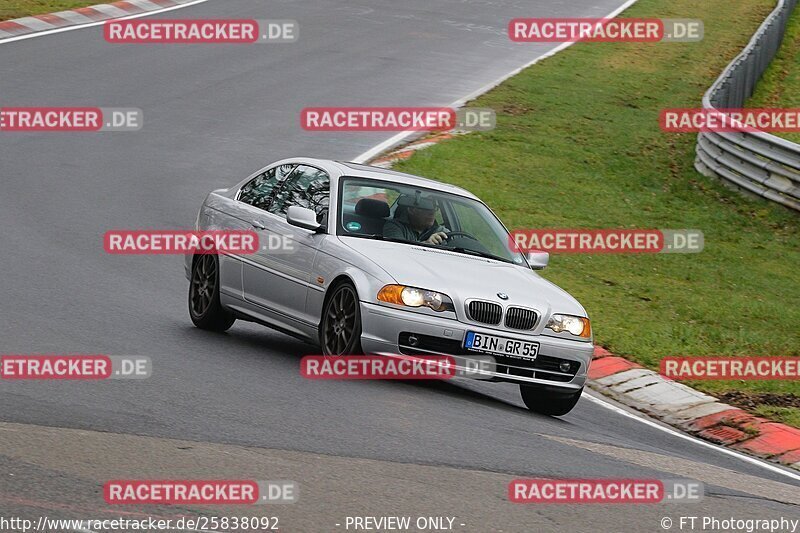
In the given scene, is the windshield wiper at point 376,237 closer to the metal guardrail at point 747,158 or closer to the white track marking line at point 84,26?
the metal guardrail at point 747,158

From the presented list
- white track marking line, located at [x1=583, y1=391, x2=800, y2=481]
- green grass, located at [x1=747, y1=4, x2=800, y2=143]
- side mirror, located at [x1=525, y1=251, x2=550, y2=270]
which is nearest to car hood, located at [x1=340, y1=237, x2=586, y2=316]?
side mirror, located at [x1=525, y1=251, x2=550, y2=270]

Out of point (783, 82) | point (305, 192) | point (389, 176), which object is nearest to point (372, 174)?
point (389, 176)

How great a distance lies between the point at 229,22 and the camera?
106 feet

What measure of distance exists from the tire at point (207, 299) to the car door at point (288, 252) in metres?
0.49

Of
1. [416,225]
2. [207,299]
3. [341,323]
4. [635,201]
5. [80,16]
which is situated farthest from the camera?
[80,16]

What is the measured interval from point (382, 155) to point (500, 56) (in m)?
11.5

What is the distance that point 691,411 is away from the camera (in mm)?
11227

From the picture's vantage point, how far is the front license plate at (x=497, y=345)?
9.75 m

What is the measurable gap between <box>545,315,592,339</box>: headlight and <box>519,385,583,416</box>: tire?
41 centimetres

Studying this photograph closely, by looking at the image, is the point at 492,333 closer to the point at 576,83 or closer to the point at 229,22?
the point at 576,83

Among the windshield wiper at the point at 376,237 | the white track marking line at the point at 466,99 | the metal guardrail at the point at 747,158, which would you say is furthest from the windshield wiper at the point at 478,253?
the metal guardrail at the point at 747,158

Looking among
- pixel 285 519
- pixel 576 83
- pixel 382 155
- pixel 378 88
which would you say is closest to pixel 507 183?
pixel 382 155

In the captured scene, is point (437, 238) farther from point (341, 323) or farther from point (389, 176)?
point (341, 323)

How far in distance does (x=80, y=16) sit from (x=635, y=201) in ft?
50.8
